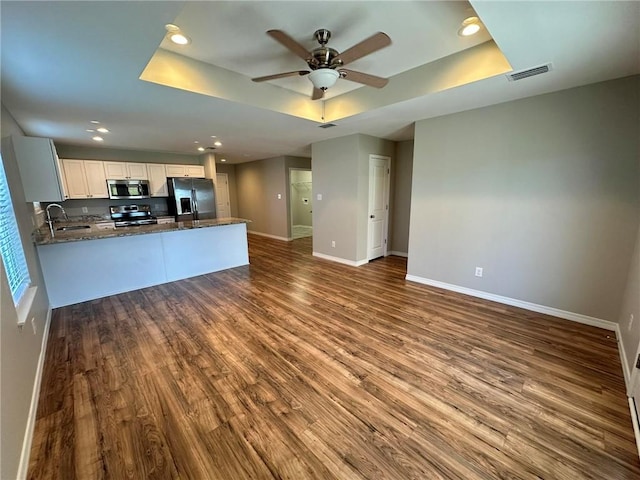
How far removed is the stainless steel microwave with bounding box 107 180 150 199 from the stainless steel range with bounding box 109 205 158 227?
0.34 m

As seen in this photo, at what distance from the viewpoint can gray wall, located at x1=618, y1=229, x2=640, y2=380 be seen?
2.03 metres

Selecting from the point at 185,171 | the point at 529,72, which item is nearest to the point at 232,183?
the point at 185,171

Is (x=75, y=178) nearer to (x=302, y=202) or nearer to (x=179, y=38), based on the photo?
(x=179, y=38)

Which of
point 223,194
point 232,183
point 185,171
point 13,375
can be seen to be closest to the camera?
point 13,375

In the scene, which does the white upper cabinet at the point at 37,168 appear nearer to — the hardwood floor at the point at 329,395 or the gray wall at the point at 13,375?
the gray wall at the point at 13,375

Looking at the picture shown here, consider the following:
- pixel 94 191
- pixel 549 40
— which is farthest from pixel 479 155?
pixel 94 191

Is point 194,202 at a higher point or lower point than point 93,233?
higher

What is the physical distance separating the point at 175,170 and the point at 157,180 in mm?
484

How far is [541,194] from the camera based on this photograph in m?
2.97

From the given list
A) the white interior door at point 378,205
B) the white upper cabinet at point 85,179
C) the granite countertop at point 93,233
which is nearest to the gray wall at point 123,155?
the white upper cabinet at point 85,179

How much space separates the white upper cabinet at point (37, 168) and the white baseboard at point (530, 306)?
5.00 m

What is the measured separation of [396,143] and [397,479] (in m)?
5.40

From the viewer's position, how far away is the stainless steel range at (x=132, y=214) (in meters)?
5.92

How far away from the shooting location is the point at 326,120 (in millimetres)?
3848
